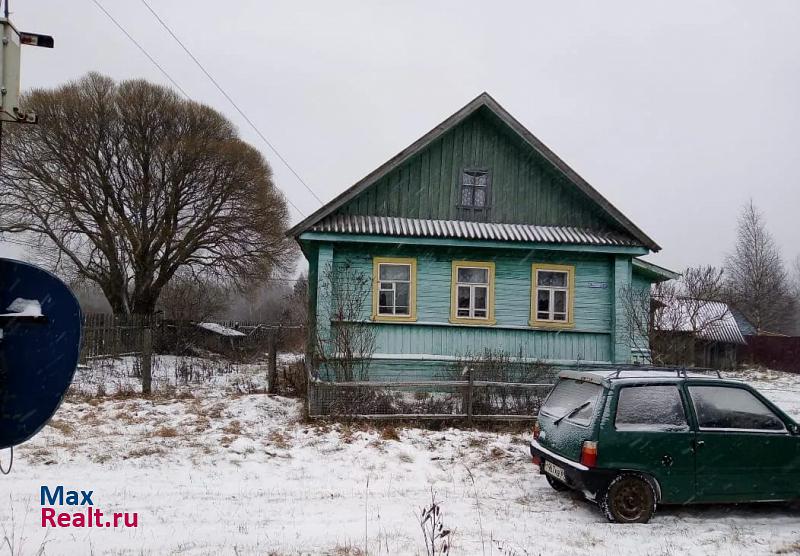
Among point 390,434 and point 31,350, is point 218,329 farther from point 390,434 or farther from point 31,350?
point 31,350

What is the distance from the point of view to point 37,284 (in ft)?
7.70

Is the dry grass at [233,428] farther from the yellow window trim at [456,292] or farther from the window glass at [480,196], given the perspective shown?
the window glass at [480,196]

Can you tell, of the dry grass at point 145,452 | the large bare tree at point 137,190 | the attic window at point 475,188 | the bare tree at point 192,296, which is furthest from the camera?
the bare tree at point 192,296

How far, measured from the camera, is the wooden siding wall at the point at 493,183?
14.9 meters

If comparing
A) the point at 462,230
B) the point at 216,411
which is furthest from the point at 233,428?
the point at 462,230

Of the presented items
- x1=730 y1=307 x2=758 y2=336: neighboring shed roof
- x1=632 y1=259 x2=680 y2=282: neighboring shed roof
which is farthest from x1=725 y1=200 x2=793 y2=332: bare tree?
x1=632 y1=259 x2=680 y2=282: neighboring shed roof

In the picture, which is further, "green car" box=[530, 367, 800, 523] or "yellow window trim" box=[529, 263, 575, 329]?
"yellow window trim" box=[529, 263, 575, 329]

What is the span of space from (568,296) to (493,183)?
11.4ft

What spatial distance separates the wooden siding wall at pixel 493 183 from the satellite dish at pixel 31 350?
12565 millimetres

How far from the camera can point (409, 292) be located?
14.4 m

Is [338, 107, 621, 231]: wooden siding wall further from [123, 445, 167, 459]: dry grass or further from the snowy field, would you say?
[123, 445, 167, 459]: dry grass

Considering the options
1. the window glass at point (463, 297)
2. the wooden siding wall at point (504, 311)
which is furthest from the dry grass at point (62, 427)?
the window glass at point (463, 297)

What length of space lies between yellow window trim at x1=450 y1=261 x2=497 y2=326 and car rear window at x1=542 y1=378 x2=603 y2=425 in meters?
7.05

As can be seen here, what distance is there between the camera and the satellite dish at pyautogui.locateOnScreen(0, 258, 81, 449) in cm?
231
